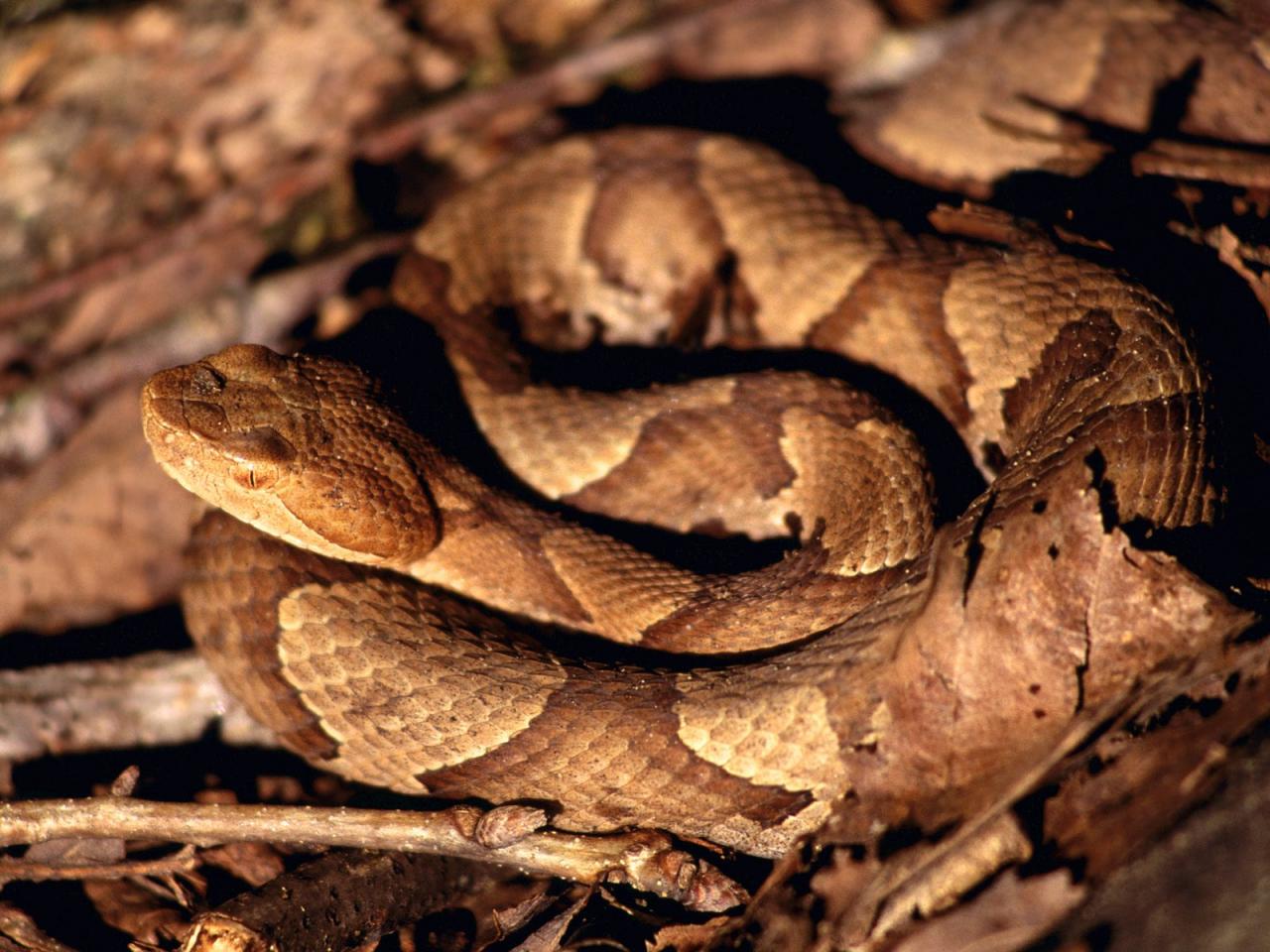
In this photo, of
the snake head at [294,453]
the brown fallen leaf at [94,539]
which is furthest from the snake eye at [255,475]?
the brown fallen leaf at [94,539]

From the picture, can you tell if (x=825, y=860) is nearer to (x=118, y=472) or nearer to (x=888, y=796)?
(x=888, y=796)

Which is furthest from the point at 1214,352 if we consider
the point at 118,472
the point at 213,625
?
the point at 118,472

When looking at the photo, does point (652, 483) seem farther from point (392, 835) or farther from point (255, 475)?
point (392, 835)

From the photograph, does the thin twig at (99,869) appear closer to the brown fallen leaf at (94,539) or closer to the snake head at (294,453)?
the snake head at (294,453)

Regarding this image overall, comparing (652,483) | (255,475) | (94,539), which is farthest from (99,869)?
(652,483)

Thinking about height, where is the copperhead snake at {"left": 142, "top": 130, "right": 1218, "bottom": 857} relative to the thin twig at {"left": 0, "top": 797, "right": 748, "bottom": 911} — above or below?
above

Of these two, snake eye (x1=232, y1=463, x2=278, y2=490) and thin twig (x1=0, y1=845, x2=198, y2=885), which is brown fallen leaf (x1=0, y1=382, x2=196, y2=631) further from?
thin twig (x1=0, y1=845, x2=198, y2=885)

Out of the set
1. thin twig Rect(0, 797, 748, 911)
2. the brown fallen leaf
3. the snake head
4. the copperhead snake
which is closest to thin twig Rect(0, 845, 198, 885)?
thin twig Rect(0, 797, 748, 911)
